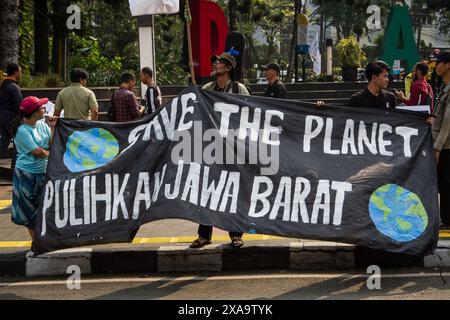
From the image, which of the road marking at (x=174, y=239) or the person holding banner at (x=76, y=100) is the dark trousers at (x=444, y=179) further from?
the person holding banner at (x=76, y=100)

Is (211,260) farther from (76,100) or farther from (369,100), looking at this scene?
(76,100)

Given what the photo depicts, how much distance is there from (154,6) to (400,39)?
10.5 metres

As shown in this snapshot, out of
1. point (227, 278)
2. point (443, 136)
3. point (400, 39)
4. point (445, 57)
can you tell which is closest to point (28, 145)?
point (227, 278)

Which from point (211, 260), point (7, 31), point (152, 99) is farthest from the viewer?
point (7, 31)

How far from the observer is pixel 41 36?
22797 millimetres

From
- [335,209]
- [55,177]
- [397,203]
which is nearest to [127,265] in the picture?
[55,177]

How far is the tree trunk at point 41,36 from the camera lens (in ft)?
72.6

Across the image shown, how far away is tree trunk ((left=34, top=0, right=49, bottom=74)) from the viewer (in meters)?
22.1

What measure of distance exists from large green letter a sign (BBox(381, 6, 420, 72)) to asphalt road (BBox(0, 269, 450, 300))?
48.5 feet

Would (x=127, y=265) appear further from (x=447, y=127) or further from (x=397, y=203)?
(x=447, y=127)

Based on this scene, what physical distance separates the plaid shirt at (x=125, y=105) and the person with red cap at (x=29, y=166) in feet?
10.0

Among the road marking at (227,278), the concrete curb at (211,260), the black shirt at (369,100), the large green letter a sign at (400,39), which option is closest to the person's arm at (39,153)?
the concrete curb at (211,260)

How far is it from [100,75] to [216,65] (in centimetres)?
1458

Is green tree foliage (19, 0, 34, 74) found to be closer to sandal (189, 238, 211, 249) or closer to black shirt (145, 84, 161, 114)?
black shirt (145, 84, 161, 114)
